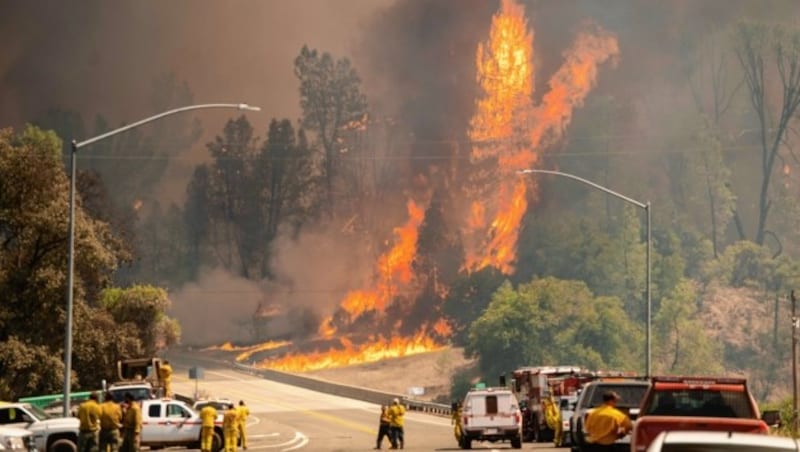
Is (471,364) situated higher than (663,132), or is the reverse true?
(663,132)

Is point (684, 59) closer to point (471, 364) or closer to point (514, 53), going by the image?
point (514, 53)

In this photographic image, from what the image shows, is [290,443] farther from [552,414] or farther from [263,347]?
[263,347]

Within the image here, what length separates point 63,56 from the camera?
190m

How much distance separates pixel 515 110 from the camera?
178 metres

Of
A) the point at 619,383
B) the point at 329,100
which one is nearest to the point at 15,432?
the point at 619,383

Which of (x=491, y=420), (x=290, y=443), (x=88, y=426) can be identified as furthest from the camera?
(x=290, y=443)

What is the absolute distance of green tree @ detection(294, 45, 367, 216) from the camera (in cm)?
18950

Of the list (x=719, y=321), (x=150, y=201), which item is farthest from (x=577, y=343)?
(x=150, y=201)

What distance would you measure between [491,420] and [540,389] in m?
11.6

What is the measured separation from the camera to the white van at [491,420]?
5394cm

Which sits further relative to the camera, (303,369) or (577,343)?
(303,369)

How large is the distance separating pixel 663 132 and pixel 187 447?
129287 millimetres

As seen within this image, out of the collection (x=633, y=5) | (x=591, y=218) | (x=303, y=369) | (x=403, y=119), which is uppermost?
(x=633, y=5)

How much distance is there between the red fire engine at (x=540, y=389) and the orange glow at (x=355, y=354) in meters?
87.4
